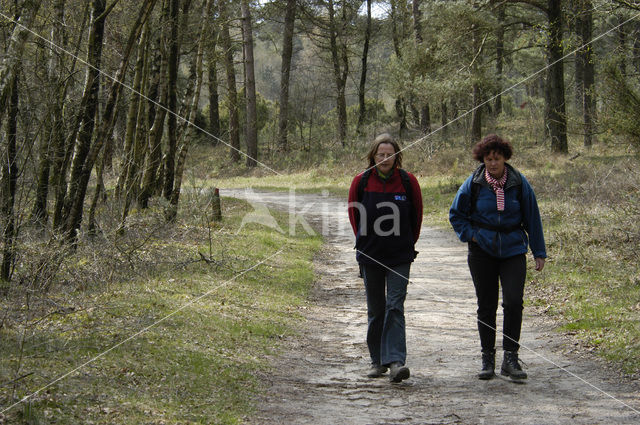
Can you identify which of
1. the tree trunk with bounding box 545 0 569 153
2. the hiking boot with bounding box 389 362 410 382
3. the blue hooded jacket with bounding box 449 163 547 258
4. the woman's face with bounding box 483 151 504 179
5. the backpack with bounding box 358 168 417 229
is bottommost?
the hiking boot with bounding box 389 362 410 382

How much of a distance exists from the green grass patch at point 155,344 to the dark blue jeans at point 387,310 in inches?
45.3

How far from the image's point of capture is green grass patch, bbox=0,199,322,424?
4.89 metres

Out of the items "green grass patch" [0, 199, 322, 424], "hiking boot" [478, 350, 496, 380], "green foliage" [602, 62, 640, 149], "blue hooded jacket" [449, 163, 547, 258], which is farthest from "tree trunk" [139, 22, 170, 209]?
"hiking boot" [478, 350, 496, 380]

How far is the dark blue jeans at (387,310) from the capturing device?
6176 millimetres

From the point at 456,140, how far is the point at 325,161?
20.4 ft

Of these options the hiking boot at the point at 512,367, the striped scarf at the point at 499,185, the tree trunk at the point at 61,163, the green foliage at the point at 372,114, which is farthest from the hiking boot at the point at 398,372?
the green foliage at the point at 372,114

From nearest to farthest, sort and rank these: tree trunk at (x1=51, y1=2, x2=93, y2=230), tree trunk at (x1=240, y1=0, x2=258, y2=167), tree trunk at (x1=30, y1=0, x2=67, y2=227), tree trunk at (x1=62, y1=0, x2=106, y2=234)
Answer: tree trunk at (x1=30, y1=0, x2=67, y2=227), tree trunk at (x1=62, y1=0, x2=106, y2=234), tree trunk at (x1=51, y1=2, x2=93, y2=230), tree trunk at (x1=240, y1=0, x2=258, y2=167)

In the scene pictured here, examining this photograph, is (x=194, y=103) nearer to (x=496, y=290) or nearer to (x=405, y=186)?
(x=405, y=186)

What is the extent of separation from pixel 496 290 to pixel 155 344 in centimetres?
317

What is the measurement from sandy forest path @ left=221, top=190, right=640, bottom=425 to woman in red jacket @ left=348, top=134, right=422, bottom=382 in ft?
1.42

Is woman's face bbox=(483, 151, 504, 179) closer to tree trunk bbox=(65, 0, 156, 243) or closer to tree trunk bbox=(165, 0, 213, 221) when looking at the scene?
tree trunk bbox=(65, 0, 156, 243)

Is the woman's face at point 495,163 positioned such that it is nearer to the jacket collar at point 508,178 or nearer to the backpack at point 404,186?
the jacket collar at point 508,178

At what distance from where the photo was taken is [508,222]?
6.04 meters

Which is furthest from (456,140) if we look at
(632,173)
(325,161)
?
(632,173)
